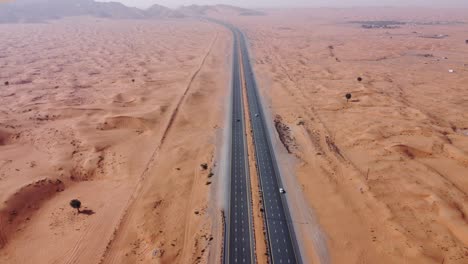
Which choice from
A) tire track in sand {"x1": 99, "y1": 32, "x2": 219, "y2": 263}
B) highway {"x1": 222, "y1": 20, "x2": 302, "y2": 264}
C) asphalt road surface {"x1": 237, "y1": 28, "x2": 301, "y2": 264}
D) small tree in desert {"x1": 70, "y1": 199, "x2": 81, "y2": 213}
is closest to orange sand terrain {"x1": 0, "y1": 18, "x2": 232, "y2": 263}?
tire track in sand {"x1": 99, "y1": 32, "x2": 219, "y2": 263}

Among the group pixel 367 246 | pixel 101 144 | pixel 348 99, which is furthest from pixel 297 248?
pixel 348 99

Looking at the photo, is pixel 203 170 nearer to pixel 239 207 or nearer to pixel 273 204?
pixel 239 207

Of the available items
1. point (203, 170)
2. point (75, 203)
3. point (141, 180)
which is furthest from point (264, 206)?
point (75, 203)

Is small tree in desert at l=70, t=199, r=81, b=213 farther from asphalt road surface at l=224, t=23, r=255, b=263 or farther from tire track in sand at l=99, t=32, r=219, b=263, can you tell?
asphalt road surface at l=224, t=23, r=255, b=263

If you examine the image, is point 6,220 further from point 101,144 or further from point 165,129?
point 165,129

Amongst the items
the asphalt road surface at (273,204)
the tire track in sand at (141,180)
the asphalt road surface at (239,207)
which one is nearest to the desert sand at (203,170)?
the tire track in sand at (141,180)

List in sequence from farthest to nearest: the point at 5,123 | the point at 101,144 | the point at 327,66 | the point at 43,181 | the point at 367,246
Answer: the point at 327,66 → the point at 5,123 → the point at 101,144 → the point at 43,181 → the point at 367,246
